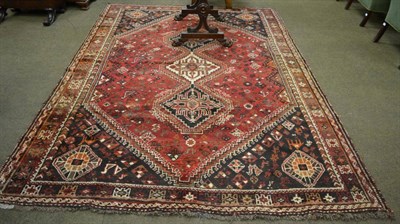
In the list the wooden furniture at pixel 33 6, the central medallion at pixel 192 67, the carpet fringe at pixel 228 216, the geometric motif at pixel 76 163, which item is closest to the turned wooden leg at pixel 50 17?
the wooden furniture at pixel 33 6

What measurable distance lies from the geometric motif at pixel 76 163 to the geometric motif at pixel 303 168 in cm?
116

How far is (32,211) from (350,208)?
1.68 meters

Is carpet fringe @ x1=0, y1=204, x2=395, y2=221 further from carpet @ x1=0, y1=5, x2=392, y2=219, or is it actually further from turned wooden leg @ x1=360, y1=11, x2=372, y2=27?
turned wooden leg @ x1=360, y1=11, x2=372, y2=27

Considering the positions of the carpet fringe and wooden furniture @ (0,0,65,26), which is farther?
wooden furniture @ (0,0,65,26)

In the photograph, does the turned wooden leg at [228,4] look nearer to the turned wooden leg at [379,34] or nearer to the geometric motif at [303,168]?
the turned wooden leg at [379,34]

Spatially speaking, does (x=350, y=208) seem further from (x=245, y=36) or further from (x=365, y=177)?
(x=245, y=36)

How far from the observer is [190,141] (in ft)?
7.07

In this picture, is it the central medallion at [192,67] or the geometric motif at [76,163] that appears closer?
the geometric motif at [76,163]

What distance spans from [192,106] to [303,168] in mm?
925

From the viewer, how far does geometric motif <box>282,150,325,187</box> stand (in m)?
1.92

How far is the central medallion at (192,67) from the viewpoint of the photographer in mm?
2824

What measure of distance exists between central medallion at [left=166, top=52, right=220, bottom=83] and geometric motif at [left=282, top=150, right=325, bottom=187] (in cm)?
110

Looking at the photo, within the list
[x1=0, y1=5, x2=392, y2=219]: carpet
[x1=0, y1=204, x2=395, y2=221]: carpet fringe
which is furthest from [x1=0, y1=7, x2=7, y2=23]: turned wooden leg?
[x1=0, y1=204, x2=395, y2=221]: carpet fringe

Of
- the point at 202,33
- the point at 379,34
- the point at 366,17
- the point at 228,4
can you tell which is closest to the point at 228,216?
the point at 202,33
